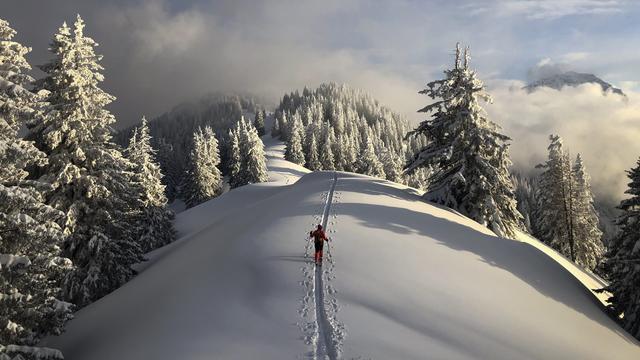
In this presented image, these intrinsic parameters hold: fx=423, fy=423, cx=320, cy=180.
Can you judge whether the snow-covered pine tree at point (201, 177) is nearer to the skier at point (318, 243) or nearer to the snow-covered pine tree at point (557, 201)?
the snow-covered pine tree at point (557, 201)

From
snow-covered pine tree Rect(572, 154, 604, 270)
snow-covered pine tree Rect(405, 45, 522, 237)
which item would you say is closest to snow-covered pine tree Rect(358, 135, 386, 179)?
snow-covered pine tree Rect(572, 154, 604, 270)

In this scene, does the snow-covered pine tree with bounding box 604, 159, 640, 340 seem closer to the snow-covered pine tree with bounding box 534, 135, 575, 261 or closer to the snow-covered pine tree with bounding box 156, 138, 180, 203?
the snow-covered pine tree with bounding box 534, 135, 575, 261

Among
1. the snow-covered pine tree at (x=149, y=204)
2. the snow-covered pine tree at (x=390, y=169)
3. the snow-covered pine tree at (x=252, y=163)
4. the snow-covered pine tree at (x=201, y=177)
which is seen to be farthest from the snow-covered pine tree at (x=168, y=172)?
the snow-covered pine tree at (x=149, y=204)

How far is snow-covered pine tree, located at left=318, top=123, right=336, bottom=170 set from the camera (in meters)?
93.8

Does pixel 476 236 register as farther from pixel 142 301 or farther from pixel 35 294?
pixel 35 294

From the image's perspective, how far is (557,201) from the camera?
43.3 m

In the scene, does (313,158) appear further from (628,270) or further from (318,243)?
(318,243)

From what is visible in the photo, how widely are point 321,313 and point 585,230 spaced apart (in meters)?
41.0

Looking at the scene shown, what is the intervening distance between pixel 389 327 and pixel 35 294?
12.1 m

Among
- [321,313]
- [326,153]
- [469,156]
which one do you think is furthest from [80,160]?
[326,153]

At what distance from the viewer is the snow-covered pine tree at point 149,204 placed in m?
39.7

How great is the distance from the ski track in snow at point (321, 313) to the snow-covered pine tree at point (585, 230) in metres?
36.2

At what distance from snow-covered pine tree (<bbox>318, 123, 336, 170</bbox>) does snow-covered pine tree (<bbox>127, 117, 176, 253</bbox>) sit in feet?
173

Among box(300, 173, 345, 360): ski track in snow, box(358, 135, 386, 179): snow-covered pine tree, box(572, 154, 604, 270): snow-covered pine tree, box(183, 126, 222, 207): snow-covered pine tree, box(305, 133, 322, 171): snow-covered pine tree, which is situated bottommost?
box(300, 173, 345, 360): ski track in snow
